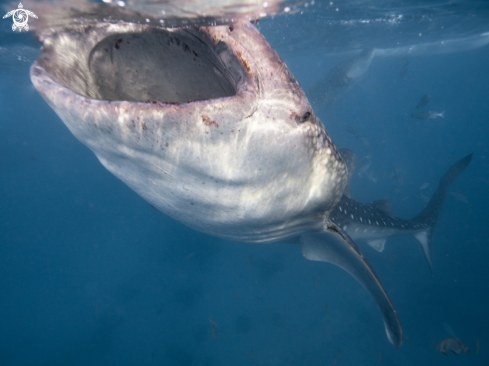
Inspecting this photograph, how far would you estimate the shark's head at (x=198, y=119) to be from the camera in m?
1.11

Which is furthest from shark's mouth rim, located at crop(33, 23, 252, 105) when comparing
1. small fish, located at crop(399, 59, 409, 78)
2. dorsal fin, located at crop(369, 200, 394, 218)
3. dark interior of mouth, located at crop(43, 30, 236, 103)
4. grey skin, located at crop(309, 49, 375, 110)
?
small fish, located at crop(399, 59, 409, 78)

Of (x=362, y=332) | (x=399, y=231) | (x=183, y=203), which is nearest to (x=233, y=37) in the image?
(x=183, y=203)

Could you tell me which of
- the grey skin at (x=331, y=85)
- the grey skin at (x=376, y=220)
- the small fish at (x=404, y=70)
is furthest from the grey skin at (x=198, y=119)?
the small fish at (x=404, y=70)

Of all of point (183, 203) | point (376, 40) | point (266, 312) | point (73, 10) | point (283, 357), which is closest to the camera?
point (183, 203)

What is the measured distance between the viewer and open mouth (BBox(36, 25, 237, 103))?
4.87ft

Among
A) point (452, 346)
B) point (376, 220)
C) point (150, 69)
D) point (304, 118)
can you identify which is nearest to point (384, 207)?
point (376, 220)

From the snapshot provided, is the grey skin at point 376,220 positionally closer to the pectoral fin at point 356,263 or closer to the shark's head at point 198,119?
the pectoral fin at point 356,263

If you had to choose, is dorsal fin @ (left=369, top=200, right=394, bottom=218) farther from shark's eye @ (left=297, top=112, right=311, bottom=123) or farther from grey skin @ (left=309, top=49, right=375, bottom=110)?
grey skin @ (left=309, top=49, right=375, bottom=110)

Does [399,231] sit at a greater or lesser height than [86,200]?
greater

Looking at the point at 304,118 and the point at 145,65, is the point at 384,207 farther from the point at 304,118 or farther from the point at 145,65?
the point at 145,65

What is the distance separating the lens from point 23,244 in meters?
28.8

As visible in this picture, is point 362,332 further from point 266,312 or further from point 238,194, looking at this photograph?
point 238,194

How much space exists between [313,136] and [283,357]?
36.7 feet

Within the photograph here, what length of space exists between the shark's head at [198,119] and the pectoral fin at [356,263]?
2.33 feet
